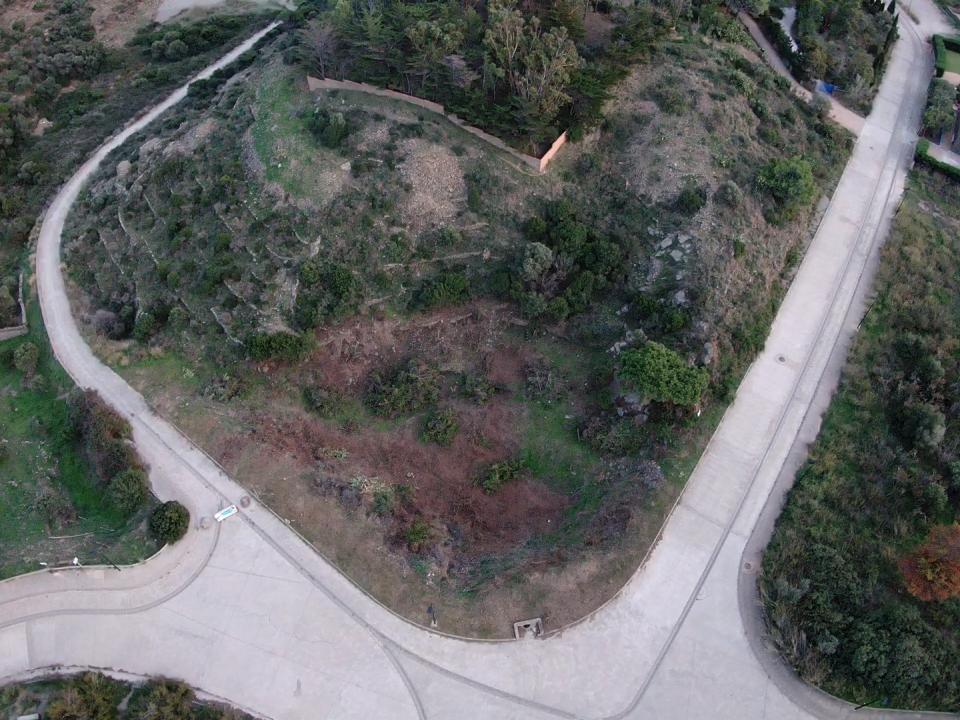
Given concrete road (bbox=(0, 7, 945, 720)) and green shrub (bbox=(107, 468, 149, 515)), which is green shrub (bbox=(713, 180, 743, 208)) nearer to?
concrete road (bbox=(0, 7, 945, 720))

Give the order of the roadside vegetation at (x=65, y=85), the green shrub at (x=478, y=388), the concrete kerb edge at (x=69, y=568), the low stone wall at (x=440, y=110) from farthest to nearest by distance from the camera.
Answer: the roadside vegetation at (x=65, y=85) → the low stone wall at (x=440, y=110) → the green shrub at (x=478, y=388) → the concrete kerb edge at (x=69, y=568)

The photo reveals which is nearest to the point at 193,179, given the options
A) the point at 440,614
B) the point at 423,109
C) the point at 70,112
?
the point at 423,109

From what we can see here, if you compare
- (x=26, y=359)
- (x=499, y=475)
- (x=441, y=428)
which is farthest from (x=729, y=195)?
(x=26, y=359)

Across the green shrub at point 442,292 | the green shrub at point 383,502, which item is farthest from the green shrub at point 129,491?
the green shrub at point 442,292

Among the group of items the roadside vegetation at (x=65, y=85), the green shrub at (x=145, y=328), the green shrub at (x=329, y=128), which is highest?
the green shrub at (x=329, y=128)

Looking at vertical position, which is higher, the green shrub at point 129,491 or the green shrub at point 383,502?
the green shrub at point 129,491

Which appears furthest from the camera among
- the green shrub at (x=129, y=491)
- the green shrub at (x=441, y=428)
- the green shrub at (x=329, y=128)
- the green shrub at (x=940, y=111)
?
the green shrub at (x=940, y=111)

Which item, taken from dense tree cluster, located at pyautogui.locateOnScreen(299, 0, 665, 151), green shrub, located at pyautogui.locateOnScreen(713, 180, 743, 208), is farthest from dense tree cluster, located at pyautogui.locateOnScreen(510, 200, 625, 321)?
green shrub, located at pyautogui.locateOnScreen(713, 180, 743, 208)

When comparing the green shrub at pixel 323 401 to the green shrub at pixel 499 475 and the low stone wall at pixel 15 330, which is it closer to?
the green shrub at pixel 499 475
